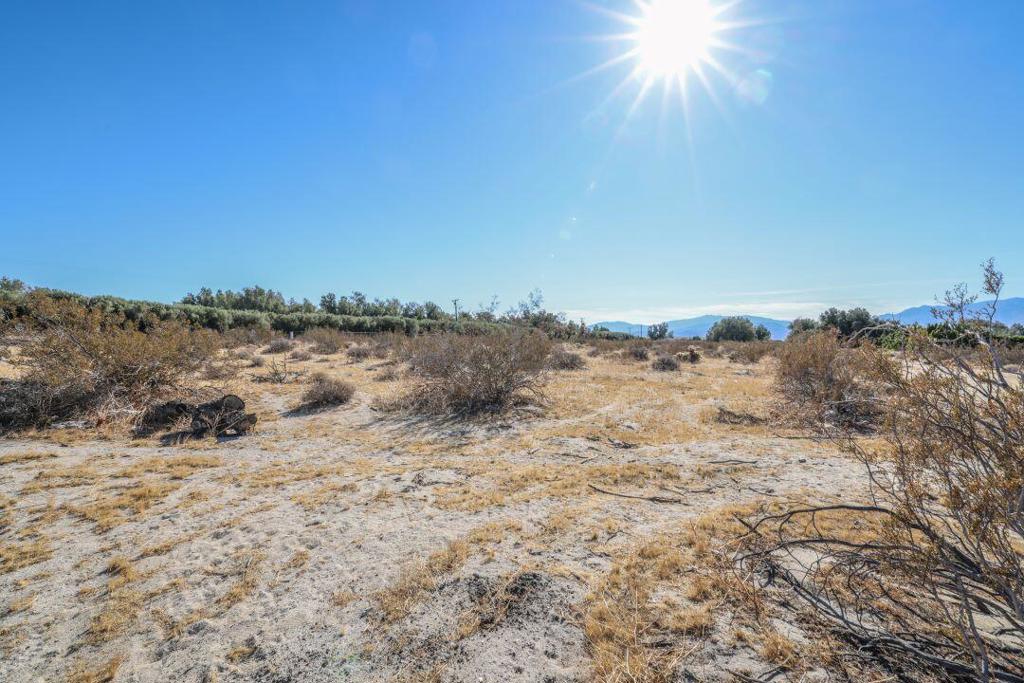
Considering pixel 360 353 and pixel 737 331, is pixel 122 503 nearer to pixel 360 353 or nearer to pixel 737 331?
pixel 360 353

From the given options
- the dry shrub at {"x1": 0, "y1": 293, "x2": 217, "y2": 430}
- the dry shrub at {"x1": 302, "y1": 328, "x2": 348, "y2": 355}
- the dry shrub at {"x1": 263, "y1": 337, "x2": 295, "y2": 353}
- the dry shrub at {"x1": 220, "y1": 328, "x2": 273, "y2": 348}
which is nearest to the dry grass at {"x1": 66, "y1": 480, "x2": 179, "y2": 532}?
the dry shrub at {"x1": 0, "y1": 293, "x2": 217, "y2": 430}

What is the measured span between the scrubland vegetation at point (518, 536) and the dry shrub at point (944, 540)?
0.06 ft

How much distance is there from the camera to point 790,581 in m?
2.75

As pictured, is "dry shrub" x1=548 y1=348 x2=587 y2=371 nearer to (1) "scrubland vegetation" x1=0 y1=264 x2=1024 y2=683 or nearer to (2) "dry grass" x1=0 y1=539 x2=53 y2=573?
(1) "scrubland vegetation" x1=0 y1=264 x2=1024 y2=683

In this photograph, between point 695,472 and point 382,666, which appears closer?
point 382,666

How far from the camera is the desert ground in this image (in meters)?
2.20

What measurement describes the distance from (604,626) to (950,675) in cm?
161

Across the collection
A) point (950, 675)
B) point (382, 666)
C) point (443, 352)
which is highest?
point (443, 352)

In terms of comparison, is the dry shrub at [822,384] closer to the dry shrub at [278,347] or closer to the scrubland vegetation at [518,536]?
the scrubland vegetation at [518,536]

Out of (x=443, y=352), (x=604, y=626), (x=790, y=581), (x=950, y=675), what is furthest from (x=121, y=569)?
(x=443, y=352)

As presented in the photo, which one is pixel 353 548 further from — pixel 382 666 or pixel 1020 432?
pixel 1020 432

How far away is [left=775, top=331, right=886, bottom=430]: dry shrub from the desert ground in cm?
184

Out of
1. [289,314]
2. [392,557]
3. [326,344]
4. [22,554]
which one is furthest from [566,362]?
[289,314]

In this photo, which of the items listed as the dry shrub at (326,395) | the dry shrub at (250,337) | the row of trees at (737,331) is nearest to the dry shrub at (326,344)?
the dry shrub at (250,337)
